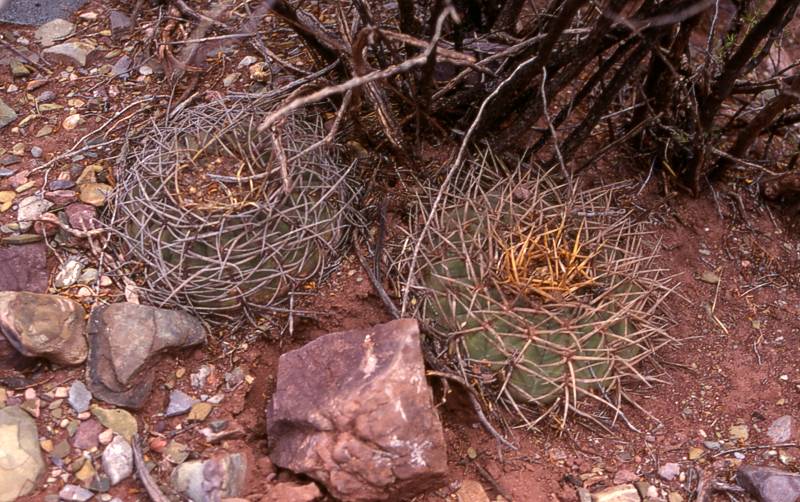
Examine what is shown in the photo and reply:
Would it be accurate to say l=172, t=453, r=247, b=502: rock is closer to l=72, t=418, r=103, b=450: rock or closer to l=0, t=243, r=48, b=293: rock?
l=72, t=418, r=103, b=450: rock

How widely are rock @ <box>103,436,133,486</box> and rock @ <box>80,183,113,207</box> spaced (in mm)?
738

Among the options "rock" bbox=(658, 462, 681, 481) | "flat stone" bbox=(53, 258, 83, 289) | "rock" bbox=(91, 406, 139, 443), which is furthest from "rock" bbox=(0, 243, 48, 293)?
"rock" bbox=(658, 462, 681, 481)

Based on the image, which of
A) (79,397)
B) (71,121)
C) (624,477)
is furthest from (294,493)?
(71,121)

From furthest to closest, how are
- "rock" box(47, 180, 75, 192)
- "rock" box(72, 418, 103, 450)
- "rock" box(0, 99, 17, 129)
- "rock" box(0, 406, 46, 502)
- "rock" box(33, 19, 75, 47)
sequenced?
"rock" box(33, 19, 75, 47), "rock" box(0, 99, 17, 129), "rock" box(47, 180, 75, 192), "rock" box(72, 418, 103, 450), "rock" box(0, 406, 46, 502)

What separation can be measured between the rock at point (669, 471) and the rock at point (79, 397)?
1.48 m

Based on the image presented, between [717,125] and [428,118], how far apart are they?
3.74ft

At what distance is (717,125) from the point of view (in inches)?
113

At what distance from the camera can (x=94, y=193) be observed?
2.34 metres

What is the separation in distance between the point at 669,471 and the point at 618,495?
6.7 inches

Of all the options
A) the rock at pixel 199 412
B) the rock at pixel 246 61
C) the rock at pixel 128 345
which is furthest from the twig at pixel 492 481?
the rock at pixel 246 61

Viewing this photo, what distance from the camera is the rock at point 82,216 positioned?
7.42 feet

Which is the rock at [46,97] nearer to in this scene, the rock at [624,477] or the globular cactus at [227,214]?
the globular cactus at [227,214]

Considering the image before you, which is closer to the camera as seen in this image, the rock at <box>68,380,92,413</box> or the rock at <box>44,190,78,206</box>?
the rock at <box>68,380,92,413</box>

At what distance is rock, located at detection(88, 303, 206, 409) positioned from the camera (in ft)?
6.59
